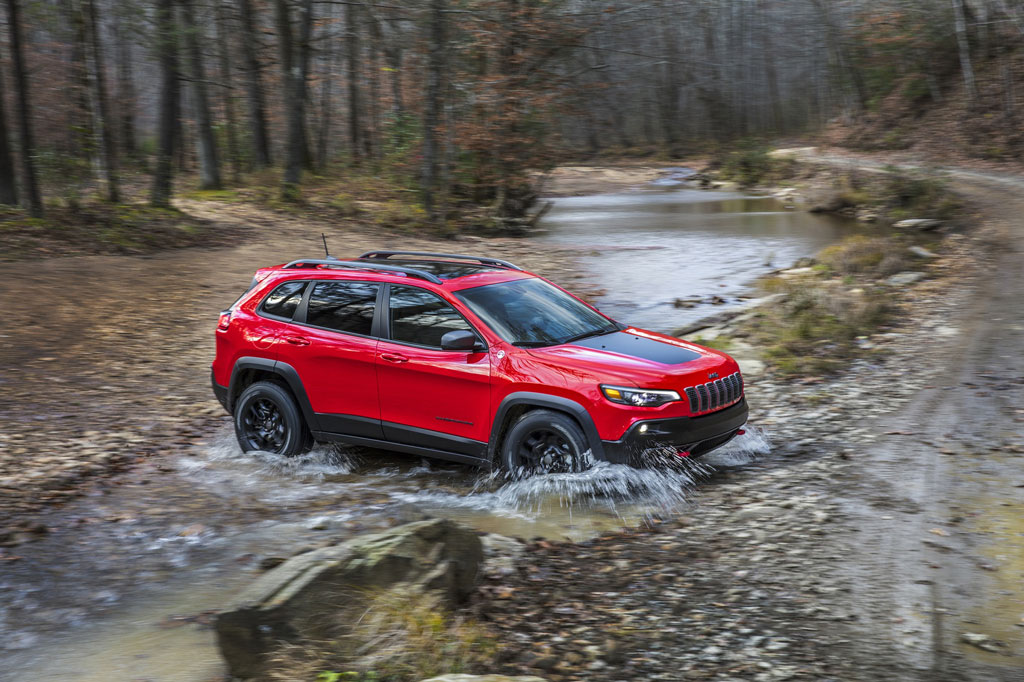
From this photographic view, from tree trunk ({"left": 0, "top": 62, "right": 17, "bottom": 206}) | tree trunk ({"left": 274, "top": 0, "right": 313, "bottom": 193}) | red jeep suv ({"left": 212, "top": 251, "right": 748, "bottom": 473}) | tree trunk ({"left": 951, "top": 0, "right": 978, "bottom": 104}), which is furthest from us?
tree trunk ({"left": 951, "top": 0, "right": 978, "bottom": 104})

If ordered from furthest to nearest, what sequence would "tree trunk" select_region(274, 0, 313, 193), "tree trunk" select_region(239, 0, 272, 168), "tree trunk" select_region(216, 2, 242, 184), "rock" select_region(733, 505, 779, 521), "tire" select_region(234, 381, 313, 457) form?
"tree trunk" select_region(216, 2, 242, 184) → "tree trunk" select_region(274, 0, 313, 193) → "tree trunk" select_region(239, 0, 272, 168) → "tire" select_region(234, 381, 313, 457) → "rock" select_region(733, 505, 779, 521)

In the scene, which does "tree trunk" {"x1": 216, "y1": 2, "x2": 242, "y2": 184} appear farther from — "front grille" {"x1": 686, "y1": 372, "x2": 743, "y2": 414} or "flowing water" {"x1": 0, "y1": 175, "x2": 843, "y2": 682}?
"front grille" {"x1": 686, "y1": 372, "x2": 743, "y2": 414}

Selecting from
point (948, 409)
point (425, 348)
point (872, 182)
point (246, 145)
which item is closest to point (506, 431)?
point (425, 348)

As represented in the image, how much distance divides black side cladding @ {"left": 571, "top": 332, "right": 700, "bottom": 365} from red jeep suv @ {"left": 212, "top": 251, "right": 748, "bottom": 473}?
0.02m

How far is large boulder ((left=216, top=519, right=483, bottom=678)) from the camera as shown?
4516mm

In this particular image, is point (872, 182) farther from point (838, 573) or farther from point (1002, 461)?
point (838, 573)

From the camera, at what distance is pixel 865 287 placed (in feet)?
51.2

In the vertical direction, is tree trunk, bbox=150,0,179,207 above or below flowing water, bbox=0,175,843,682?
above

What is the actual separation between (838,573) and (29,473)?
21.7 feet

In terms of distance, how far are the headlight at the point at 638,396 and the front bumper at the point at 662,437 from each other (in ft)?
0.42

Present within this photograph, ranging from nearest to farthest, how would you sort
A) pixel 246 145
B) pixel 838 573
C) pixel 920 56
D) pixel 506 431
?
pixel 838 573, pixel 506 431, pixel 246 145, pixel 920 56

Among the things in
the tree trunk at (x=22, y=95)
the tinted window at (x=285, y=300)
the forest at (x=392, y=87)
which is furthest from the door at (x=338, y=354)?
the forest at (x=392, y=87)

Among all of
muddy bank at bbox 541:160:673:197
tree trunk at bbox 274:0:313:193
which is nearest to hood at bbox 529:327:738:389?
tree trunk at bbox 274:0:313:193

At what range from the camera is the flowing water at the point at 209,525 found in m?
5.16
